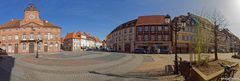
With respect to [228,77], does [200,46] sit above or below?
above

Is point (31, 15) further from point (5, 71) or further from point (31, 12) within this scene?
point (5, 71)

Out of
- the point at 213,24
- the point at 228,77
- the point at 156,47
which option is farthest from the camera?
the point at 156,47

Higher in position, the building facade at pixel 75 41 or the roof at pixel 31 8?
the roof at pixel 31 8

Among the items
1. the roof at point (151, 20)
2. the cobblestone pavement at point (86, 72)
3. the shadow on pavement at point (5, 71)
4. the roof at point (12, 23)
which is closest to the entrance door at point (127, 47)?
the roof at point (151, 20)

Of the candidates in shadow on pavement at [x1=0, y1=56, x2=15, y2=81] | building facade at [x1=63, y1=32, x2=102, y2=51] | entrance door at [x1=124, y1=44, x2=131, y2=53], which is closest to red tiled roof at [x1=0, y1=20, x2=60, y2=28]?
entrance door at [x1=124, y1=44, x2=131, y2=53]

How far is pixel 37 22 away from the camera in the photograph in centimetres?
5647

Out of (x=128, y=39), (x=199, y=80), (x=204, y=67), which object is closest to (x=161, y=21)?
(x=128, y=39)

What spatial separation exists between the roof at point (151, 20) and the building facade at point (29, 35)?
2474 centimetres

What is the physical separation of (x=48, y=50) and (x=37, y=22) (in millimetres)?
8800

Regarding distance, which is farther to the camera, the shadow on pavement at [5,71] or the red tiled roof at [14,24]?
the red tiled roof at [14,24]

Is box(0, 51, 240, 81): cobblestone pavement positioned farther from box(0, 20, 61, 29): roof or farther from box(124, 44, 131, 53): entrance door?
box(0, 20, 61, 29): roof

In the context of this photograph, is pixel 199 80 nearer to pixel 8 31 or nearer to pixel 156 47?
pixel 156 47

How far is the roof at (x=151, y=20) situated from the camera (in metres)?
53.2

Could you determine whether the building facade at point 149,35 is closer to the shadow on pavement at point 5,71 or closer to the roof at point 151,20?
the roof at point 151,20
